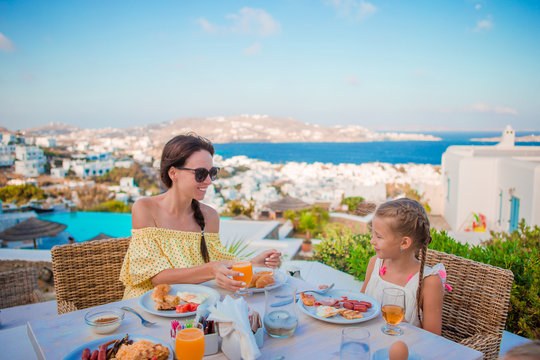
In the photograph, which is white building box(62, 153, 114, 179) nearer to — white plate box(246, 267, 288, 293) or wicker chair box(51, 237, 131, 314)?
wicker chair box(51, 237, 131, 314)

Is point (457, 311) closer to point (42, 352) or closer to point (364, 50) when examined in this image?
point (42, 352)

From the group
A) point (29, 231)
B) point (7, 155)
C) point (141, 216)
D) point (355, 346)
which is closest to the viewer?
point (355, 346)

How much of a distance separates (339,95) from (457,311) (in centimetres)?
6502

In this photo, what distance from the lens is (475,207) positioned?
1262 cm

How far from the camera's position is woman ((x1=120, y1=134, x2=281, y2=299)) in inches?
75.5

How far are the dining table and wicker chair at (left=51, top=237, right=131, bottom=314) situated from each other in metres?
0.80

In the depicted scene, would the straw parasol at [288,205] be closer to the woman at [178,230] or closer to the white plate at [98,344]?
the woman at [178,230]

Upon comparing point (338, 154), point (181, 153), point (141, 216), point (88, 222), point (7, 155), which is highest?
point (181, 153)

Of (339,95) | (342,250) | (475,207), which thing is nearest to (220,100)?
(339,95)

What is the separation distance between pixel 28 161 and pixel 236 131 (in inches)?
1392

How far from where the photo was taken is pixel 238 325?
3.51 feet

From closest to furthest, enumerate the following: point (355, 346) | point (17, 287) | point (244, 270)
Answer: point (355, 346) < point (244, 270) < point (17, 287)

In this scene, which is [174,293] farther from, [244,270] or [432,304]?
[432,304]

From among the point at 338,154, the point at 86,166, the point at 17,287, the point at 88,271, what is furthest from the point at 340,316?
the point at 338,154
